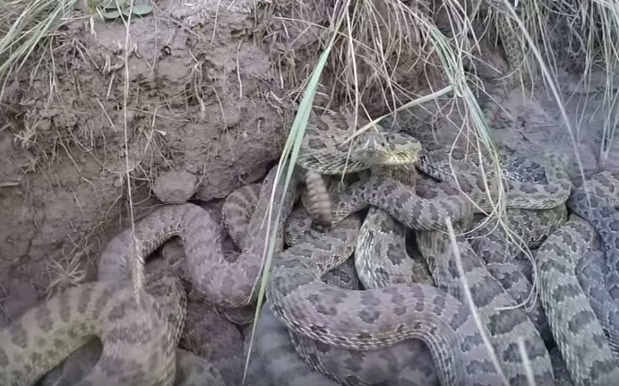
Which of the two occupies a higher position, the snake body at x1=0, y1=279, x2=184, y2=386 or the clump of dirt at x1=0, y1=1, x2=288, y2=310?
the clump of dirt at x1=0, y1=1, x2=288, y2=310

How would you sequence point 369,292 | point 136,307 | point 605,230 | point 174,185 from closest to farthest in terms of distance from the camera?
point 136,307 < point 369,292 < point 174,185 < point 605,230

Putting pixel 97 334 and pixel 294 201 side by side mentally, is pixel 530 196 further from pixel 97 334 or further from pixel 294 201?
pixel 97 334

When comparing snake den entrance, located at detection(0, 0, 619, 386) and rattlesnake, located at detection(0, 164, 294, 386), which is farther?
snake den entrance, located at detection(0, 0, 619, 386)

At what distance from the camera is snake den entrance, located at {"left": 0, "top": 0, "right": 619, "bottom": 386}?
9.23 ft

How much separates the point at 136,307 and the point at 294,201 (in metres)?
1.07

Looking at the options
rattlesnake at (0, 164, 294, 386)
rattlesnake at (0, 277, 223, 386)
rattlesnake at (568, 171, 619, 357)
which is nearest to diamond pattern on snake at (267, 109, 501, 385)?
rattlesnake at (0, 164, 294, 386)

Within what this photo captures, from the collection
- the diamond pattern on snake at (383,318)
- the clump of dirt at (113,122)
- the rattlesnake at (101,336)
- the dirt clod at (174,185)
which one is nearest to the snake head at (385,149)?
the clump of dirt at (113,122)

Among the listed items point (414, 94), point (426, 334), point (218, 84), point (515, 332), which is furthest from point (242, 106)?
point (515, 332)

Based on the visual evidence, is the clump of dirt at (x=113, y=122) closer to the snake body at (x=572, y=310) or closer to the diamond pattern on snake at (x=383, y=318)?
the diamond pattern on snake at (x=383, y=318)

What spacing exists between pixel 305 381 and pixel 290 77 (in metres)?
1.47

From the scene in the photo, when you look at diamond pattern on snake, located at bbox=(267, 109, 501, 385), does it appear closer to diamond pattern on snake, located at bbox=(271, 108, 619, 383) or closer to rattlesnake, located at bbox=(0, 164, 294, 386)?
rattlesnake, located at bbox=(0, 164, 294, 386)

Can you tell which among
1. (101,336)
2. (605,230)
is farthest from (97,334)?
(605,230)

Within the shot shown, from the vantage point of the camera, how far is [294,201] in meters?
3.46

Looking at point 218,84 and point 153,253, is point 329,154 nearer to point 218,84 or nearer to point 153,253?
point 218,84
